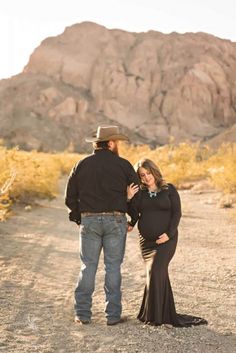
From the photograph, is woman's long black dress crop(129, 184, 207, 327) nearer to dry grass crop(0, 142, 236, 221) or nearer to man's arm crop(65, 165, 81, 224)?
man's arm crop(65, 165, 81, 224)

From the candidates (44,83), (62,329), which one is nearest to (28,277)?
(62,329)

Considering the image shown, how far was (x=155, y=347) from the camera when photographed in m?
5.25

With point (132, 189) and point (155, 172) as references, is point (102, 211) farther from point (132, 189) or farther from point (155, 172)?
point (155, 172)

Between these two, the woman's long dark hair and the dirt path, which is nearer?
the dirt path

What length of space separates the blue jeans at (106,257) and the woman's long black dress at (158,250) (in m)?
0.22

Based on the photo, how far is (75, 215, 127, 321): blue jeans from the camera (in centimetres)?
589

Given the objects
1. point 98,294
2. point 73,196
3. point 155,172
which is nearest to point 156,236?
point 155,172

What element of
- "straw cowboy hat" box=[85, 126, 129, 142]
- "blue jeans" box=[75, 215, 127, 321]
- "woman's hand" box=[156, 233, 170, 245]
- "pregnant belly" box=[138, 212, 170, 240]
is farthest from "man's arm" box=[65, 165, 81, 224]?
"woman's hand" box=[156, 233, 170, 245]

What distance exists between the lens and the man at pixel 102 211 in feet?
19.3

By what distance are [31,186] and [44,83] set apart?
68.1m

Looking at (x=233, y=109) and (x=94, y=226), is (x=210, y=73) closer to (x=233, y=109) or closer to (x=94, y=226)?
(x=233, y=109)

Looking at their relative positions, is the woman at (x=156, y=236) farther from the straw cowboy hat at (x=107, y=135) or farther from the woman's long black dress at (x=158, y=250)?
the straw cowboy hat at (x=107, y=135)

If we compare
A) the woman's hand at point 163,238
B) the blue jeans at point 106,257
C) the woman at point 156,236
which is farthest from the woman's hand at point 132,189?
the woman's hand at point 163,238

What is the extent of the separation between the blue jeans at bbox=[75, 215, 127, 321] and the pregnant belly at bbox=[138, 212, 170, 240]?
0.63 feet
